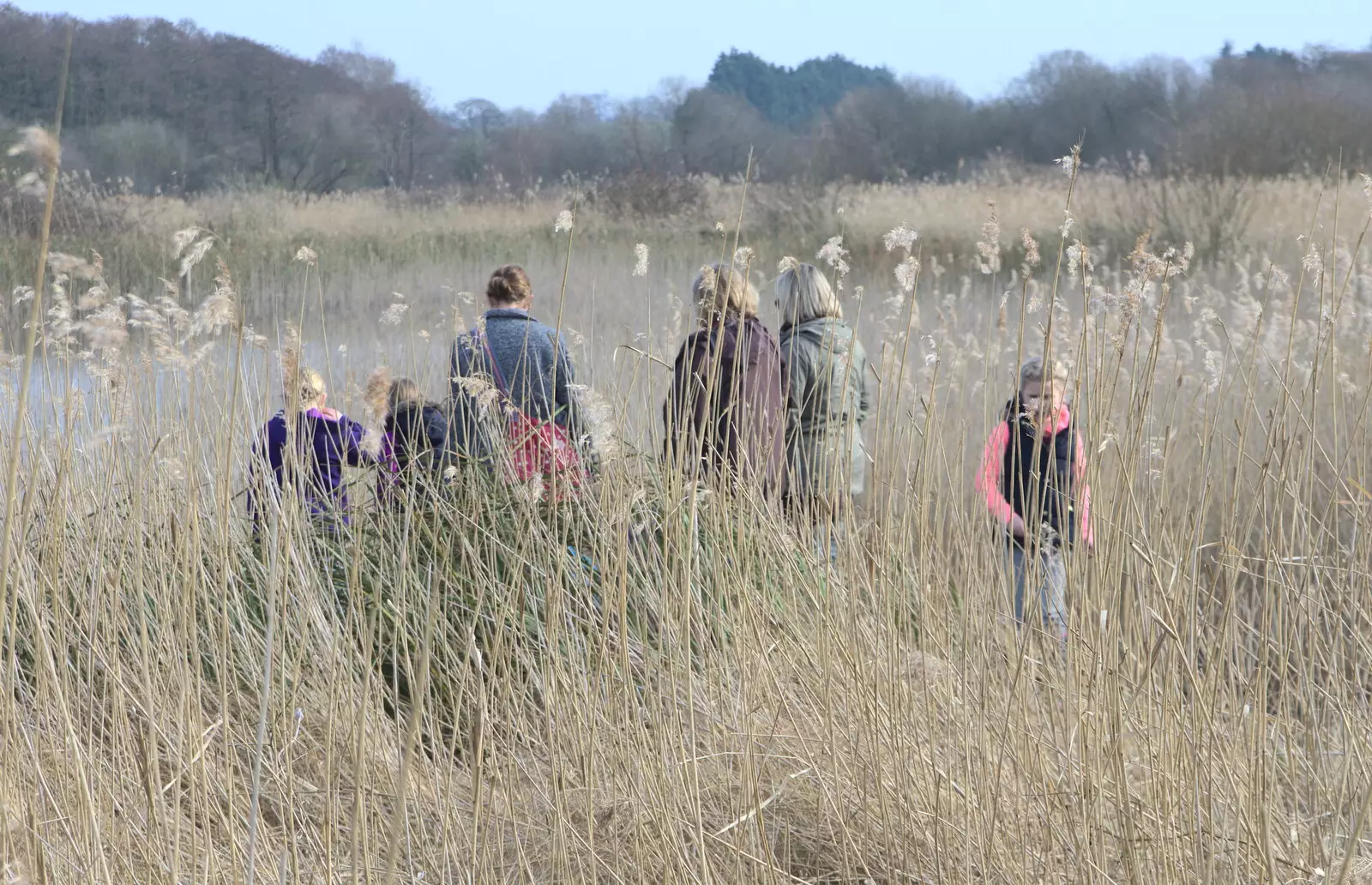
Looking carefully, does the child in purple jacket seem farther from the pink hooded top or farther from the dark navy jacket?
the pink hooded top

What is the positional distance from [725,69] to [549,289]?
4344 centimetres

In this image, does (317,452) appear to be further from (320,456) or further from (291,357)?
(291,357)

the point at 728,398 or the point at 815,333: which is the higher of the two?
the point at 815,333

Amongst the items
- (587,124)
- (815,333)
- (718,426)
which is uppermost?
(587,124)

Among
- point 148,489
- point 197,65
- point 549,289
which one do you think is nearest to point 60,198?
point 549,289

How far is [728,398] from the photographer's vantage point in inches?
115

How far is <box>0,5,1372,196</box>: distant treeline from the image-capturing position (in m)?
12.7

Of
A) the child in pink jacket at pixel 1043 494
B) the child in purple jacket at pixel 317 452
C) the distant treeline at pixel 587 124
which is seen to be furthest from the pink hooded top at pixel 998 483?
the distant treeline at pixel 587 124

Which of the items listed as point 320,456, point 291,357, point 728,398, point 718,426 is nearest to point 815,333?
point 728,398

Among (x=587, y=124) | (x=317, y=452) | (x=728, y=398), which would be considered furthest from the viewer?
(x=587, y=124)

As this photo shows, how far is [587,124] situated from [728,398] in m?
25.3

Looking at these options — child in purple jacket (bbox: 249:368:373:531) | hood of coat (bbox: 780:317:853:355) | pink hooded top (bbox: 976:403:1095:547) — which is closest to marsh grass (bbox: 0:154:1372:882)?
pink hooded top (bbox: 976:403:1095:547)

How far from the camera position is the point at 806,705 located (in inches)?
82.3

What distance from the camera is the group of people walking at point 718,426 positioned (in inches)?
79.4
